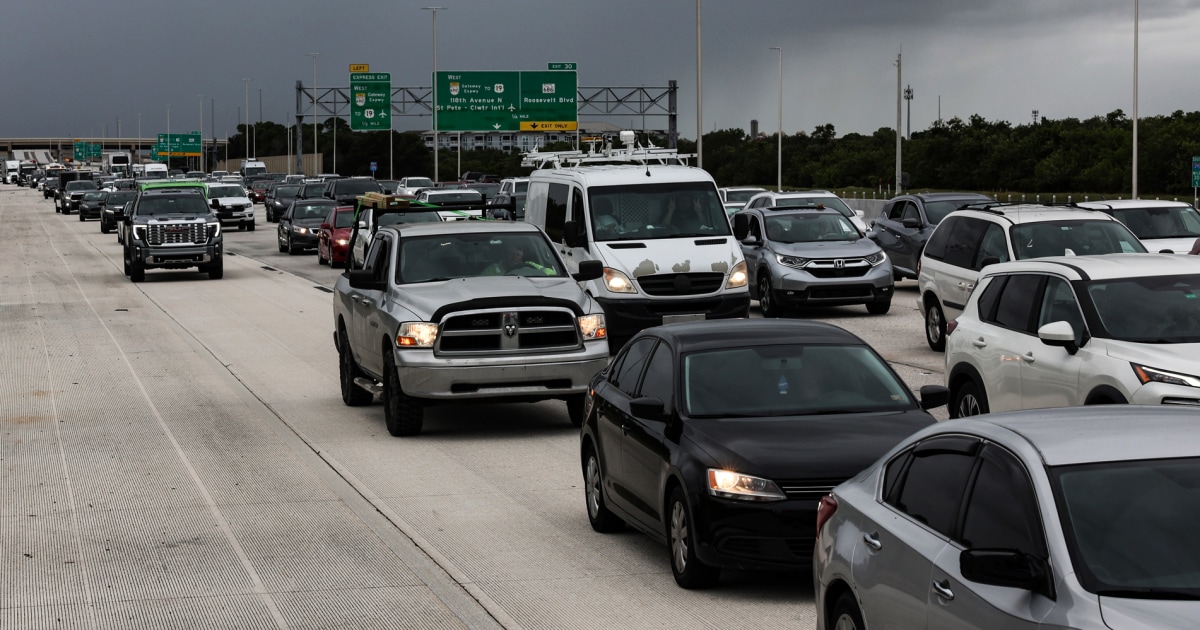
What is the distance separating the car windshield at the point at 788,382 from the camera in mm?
9430

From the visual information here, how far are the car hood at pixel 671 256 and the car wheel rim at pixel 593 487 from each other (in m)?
10.1

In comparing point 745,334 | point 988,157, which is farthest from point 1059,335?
point 988,157

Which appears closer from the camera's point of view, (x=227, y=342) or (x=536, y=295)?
(x=536, y=295)

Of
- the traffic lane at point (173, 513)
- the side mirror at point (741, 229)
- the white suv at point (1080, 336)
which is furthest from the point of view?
the side mirror at point (741, 229)

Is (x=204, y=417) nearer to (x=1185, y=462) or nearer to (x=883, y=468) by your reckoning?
(x=883, y=468)

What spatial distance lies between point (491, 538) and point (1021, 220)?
10.7 meters

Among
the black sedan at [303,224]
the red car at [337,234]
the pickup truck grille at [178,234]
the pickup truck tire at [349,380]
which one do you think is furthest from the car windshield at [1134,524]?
the black sedan at [303,224]

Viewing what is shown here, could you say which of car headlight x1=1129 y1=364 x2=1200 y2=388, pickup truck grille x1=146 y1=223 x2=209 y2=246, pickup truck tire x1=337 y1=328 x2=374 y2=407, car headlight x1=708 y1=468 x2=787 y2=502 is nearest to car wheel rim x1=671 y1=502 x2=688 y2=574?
car headlight x1=708 y1=468 x2=787 y2=502

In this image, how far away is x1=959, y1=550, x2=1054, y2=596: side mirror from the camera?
483 centimetres

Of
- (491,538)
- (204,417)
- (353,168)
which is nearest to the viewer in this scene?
(491,538)

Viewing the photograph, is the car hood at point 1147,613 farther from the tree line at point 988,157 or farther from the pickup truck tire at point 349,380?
the tree line at point 988,157

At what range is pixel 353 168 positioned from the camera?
14788cm

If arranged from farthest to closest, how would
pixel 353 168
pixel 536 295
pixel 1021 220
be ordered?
pixel 353 168 < pixel 1021 220 < pixel 536 295

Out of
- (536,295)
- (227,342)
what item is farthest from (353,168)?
(536,295)
